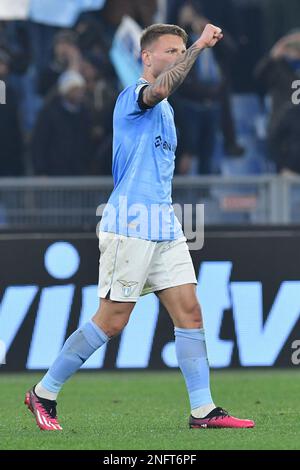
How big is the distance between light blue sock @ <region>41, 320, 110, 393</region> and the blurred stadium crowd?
759 centimetres

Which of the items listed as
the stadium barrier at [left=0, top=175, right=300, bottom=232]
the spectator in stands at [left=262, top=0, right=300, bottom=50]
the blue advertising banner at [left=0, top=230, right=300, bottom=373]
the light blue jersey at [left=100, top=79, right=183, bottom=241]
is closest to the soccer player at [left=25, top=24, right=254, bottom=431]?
the light blue jersey at [left=100, top=79, right=183, bottom=241]

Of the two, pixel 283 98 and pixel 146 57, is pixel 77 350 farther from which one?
pixel 283 98

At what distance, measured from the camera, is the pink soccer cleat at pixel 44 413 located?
8.27m

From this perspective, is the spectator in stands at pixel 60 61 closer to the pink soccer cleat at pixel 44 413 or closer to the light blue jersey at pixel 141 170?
the light blue jersey at pixel 141 170

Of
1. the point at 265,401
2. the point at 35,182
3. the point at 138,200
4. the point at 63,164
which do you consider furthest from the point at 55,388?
the point at 63,164

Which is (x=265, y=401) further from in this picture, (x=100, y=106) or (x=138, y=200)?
(x=100, y=106)

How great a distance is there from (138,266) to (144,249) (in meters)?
0.11

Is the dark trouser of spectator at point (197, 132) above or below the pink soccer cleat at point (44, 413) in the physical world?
above

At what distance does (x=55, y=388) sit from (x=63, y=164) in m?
7.77

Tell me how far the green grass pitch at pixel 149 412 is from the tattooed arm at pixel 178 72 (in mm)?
2003

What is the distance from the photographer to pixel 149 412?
966cm

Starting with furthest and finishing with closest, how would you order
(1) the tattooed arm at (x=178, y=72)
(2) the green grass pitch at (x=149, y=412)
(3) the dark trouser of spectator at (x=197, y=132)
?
(3) the dark trouser of spectator at (x=197, y=132), (1) the tattooed arm at (x=178, y=72), (2) the green grass pitch at (x=149, y=412)

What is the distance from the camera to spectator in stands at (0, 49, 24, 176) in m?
15.8

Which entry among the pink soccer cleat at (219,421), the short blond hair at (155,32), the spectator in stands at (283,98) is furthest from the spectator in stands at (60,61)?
the pink soccer cleat at (219,421)
